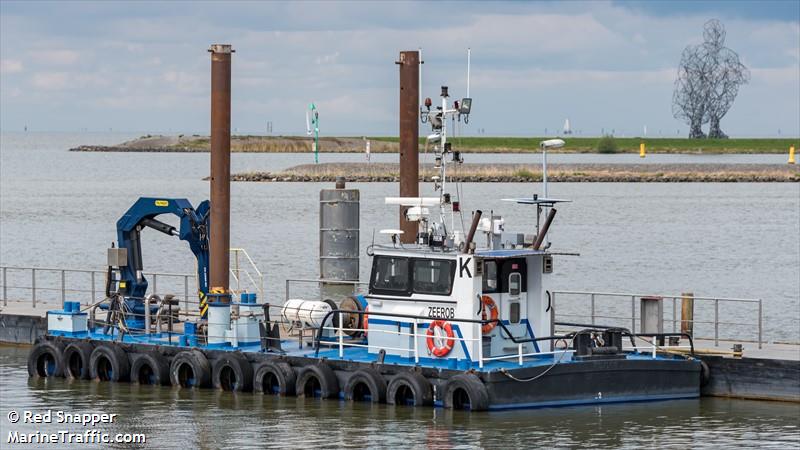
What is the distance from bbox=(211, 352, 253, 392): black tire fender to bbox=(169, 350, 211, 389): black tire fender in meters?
0.15

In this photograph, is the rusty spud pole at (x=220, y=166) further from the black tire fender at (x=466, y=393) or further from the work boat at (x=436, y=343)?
the black tire fender at (x=466, y=393)

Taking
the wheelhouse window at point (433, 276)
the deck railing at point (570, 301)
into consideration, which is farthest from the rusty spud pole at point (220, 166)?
the deck railing at point (570, 301)

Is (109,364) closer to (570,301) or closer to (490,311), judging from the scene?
(490,311)

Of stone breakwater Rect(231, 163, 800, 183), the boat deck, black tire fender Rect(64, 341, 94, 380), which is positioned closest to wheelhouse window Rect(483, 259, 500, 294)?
the boat deck

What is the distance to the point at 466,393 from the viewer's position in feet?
76.6

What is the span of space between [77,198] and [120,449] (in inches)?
3563

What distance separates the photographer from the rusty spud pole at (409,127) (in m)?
29.5

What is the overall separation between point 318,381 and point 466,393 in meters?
2.94

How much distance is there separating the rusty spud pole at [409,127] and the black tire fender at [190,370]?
17.0 feet

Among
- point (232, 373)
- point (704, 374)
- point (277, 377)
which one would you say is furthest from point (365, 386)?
point (704, 374)

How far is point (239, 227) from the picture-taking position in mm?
78250

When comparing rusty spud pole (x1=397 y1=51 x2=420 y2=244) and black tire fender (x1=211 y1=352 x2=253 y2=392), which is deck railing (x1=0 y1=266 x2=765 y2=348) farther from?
black tire fender (x1=211 y1=352 x2=253 y2=392)

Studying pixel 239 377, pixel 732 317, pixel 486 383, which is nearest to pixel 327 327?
pixel 239 377

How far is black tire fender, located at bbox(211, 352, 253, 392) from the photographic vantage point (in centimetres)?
2588
